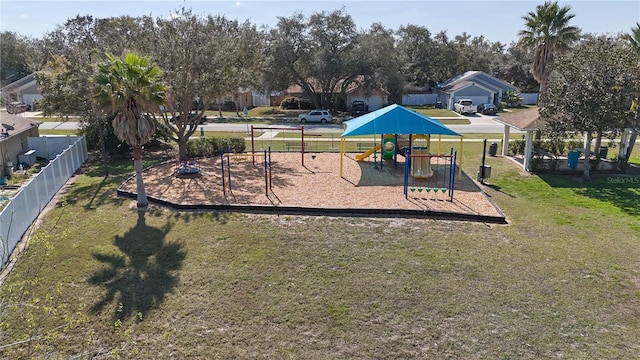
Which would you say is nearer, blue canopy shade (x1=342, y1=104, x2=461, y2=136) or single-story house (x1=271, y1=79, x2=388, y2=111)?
blue canopy shade (x1=342, y1=104, x2=461, y2=136)

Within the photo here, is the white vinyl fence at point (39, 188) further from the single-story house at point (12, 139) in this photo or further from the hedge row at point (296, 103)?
the hedge row at point (296, 103)

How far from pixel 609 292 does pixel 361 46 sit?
3610cm

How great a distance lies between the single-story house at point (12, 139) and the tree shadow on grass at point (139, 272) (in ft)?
35.4

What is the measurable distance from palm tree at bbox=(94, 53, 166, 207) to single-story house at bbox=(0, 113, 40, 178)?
8.75 metres

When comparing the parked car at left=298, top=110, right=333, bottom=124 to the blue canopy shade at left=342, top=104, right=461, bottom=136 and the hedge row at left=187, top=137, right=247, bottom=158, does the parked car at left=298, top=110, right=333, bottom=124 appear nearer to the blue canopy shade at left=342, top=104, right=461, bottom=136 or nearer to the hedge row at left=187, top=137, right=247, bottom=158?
the hedge row at left=187, top=137, right=247, bottom=158

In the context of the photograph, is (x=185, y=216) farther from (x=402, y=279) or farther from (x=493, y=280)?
(x=493, y=280)

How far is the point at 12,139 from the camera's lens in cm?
2073

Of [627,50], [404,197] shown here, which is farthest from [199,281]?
[627,50]

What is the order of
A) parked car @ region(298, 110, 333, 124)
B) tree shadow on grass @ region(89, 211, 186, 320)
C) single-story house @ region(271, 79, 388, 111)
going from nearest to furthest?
tree shadow on grass @ region(89, 211, 186, 320)
parked car @ region(298, 110, 333, 124)
single-story house @ region(271, 79, 388, 111)

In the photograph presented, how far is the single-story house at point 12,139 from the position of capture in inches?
761

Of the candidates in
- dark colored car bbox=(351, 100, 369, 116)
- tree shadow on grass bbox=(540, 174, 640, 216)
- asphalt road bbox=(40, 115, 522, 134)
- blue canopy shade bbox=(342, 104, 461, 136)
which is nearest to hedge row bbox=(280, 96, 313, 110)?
dark colored car bbox=(351, 100, 369, 116)

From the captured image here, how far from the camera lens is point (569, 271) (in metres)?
10.2

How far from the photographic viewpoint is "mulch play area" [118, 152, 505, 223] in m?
14.2

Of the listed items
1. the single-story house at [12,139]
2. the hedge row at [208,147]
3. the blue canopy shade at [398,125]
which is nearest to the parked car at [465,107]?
the blue canopy shade at [398,125]
